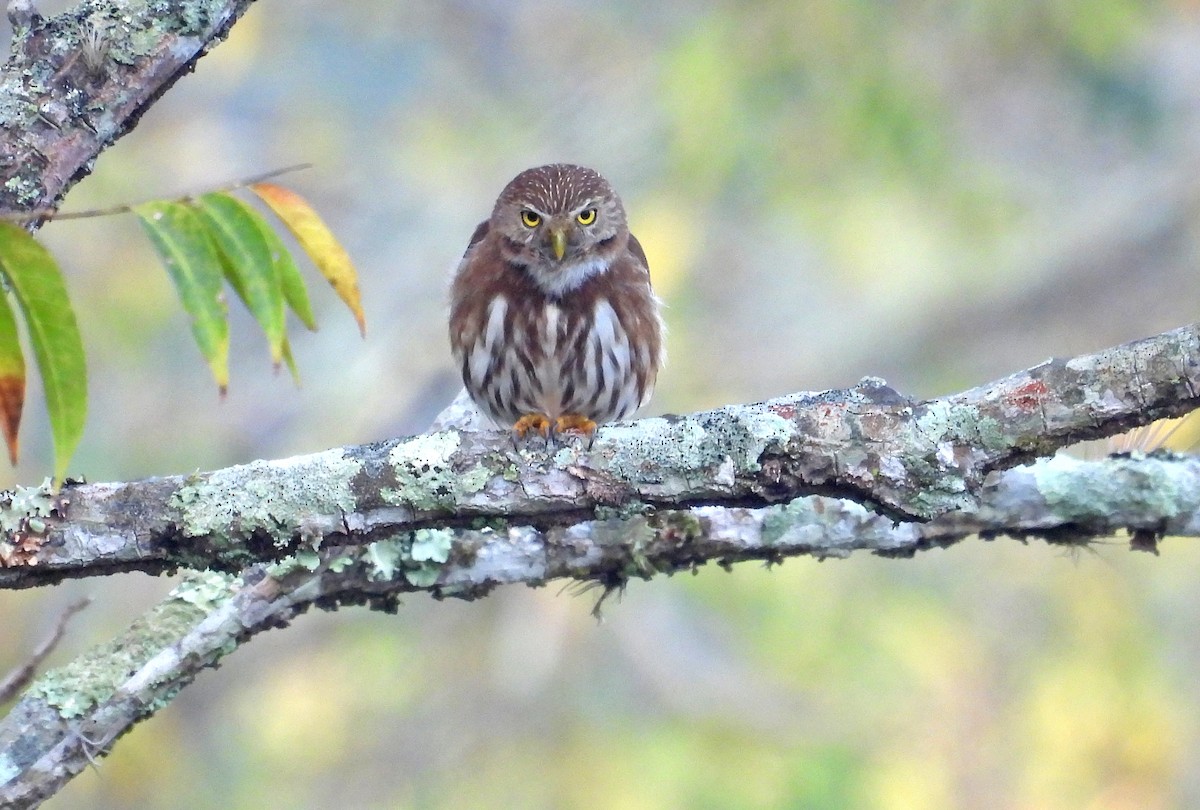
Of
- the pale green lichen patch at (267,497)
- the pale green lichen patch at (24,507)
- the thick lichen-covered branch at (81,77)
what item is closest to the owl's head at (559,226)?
the thick lichen-covered branch at (81,77)

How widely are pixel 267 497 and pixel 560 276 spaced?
2.18 meters

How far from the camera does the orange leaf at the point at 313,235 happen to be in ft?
9.44

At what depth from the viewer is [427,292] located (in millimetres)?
8633

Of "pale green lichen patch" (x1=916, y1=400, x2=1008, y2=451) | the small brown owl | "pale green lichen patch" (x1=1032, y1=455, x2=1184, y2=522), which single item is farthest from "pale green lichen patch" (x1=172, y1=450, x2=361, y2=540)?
the small brown owl

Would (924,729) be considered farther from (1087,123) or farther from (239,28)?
(239,28)

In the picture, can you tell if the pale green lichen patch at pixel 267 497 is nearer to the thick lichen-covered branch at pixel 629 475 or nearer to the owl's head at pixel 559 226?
the thick lichen-covered branch at pixel 629 475

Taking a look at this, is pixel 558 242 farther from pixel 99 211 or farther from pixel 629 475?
pixel 99 211

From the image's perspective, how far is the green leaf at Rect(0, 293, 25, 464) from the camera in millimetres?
2217

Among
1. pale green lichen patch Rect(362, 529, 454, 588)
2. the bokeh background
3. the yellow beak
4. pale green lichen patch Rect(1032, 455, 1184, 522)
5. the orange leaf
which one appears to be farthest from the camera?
the bokeh background

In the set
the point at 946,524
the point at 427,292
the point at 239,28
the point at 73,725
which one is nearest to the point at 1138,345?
the point at 946,524

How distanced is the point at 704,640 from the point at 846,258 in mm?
2871

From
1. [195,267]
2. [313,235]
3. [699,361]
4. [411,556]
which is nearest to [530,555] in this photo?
[411,556]

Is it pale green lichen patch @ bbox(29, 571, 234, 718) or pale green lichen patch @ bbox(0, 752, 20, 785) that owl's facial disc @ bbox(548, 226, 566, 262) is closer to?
pale green lichen patch @ bbox(29, 571, 234, 718)

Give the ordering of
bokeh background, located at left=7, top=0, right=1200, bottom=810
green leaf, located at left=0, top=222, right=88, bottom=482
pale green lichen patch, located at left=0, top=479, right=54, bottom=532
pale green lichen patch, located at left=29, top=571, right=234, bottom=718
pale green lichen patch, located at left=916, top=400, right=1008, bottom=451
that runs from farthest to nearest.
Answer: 1. bokeh background, located at left=7, top=0, right=1200, bottom=810
2. pale green lichen patch, located at left=29, top=571, right=234, bottom=718
3. pale green lichen patch, located at left=916, top=400, right=1008, bottom=451
4. pale green lichen patch, located at left=0, top=479, right=54, bottom=532
5. green leaf, located at left=0, top=222, right=88, bottom=482
